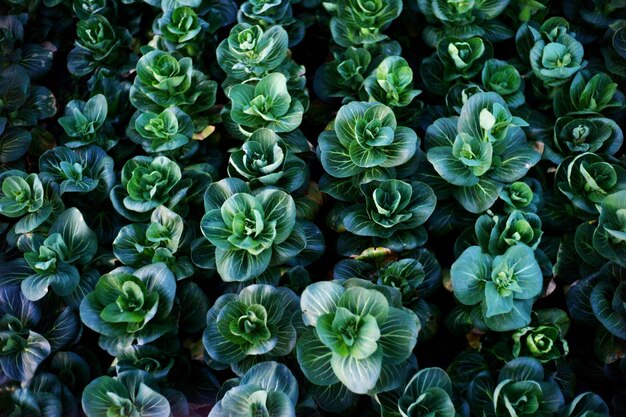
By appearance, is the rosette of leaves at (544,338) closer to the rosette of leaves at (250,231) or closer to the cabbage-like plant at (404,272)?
the cabbage-like plant at (404,272)

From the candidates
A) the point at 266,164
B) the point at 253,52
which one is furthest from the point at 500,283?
the point at 253,52

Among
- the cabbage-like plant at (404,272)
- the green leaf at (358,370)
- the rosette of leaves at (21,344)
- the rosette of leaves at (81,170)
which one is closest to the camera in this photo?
the green leaf at (358,370)

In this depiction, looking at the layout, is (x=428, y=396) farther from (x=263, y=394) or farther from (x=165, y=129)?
A: (x=165, y=129)

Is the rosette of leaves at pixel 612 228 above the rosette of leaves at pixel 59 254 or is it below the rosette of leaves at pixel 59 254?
above

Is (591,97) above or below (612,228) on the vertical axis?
above

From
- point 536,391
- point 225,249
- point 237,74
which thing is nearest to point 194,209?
point 225,249

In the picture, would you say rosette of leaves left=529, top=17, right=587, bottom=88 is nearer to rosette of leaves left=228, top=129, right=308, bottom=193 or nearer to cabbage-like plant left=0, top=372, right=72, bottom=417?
rosette of leaves left=228, top=129, right=308, bottom=193

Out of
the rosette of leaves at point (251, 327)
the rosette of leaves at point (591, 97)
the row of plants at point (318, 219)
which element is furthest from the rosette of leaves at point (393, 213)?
the rosette of leaves at point (591, 97)
